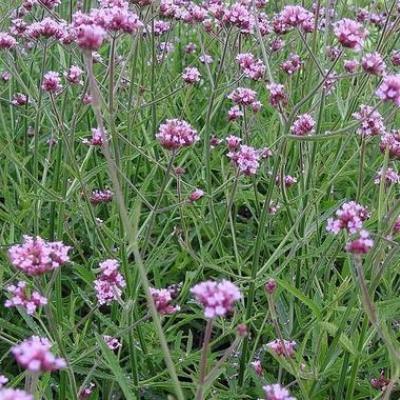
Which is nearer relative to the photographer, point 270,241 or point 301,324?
point 301,324

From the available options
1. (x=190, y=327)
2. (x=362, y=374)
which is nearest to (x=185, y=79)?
(x=190, y=327)

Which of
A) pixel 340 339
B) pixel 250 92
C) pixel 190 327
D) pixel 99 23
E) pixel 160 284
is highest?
pixel 99 23

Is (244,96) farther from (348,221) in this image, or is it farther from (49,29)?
(348,221)

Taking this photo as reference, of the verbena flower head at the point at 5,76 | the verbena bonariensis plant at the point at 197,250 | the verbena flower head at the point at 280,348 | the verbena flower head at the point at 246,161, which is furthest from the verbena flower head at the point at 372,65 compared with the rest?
the verbena flower head at the point at 5,76

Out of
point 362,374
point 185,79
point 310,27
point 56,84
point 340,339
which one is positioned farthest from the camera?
point 185,79

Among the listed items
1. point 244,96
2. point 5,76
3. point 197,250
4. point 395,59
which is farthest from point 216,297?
point 5,76

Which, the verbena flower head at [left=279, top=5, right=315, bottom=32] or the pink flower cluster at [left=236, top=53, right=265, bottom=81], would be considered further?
the pink flower cluster at [left=236, top=53, right=265, bottom=81]

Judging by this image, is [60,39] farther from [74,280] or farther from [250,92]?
[74,280]

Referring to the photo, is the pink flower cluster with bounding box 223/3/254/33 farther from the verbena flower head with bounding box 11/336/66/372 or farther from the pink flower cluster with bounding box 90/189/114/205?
the verbena flower head with bounding box 11/336/66/372

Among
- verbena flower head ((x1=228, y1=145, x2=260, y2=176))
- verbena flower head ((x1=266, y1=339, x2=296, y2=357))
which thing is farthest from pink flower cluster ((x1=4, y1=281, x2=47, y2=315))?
verbena flower head ((x1=228, y1=145, x2=260, y2=176))
